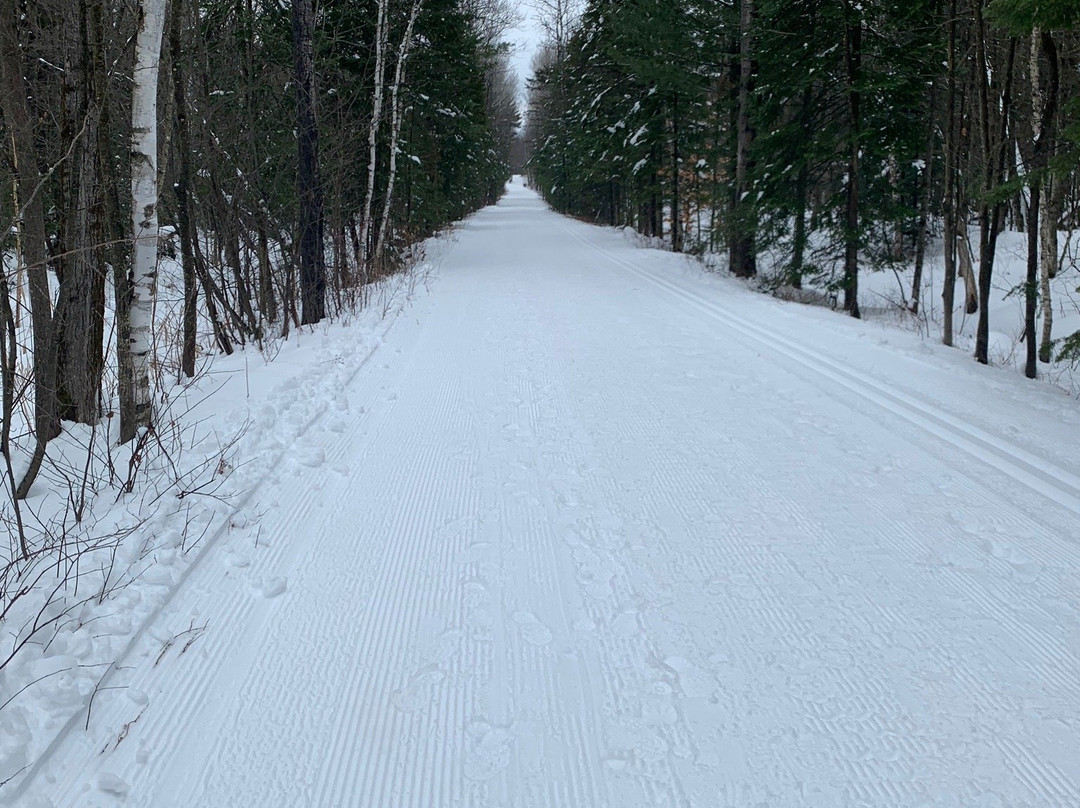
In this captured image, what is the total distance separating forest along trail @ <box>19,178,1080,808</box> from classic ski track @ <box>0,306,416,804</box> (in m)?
0.02

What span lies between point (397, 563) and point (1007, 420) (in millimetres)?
4671

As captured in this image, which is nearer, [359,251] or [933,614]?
[933,614]

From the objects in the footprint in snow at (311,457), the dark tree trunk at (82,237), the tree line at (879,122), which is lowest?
the footprint in snow at (311,457)

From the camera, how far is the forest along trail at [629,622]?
7.43ft

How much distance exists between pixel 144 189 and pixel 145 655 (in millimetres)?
3056

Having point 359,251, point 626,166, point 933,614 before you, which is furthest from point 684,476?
point 626,166

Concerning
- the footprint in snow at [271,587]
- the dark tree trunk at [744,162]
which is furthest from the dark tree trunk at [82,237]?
the dark tree trunk at [744,162]

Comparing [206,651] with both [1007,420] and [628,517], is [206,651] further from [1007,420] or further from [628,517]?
[1007,420]

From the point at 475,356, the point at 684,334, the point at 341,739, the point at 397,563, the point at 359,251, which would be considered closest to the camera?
the point at 341,739

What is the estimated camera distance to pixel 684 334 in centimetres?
893

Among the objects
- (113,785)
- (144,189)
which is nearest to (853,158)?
(144,189)

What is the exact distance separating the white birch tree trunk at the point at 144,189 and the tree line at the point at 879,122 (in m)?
5.74

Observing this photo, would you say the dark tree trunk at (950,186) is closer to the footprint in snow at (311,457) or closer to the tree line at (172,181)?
the tree line at (172,181)

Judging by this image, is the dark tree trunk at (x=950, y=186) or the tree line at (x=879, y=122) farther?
the dark tree trunk at (x=950, y=186)
